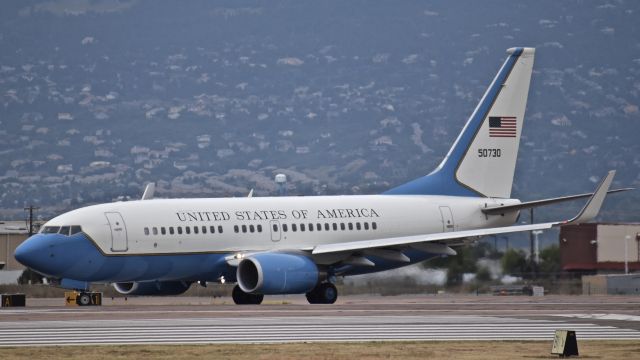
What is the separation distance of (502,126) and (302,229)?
921 centimetres

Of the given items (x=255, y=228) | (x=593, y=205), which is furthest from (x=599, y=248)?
(x=255, y=228)

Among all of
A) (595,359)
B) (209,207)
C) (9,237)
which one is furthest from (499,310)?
(9,237)

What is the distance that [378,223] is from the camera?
50.4 m

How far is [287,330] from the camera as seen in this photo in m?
31.5

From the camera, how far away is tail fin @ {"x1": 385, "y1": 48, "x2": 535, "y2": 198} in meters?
52.5

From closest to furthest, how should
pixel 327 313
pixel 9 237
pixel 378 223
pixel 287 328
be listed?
1. pixel 287 328
2. pixel 327 313
3. pixel 378 223
4. pixel 9 237

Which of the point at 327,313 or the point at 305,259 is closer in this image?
the point at 327,313

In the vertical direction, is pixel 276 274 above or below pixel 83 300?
above

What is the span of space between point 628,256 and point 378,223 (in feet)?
95.3

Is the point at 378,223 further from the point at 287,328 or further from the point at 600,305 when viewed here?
the point at 287,328

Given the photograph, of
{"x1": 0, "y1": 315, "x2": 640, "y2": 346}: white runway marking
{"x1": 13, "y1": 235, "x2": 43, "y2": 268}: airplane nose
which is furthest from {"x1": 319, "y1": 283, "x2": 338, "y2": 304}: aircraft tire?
{"x1": 0, "y1": 315, "x2": 640, "y2": 346}: white runway marking

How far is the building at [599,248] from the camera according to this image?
75.8 metres

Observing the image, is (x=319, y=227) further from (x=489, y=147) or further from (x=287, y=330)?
(x=287, y=330)

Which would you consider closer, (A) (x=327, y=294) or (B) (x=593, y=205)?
(B) (x=593, y=205)
